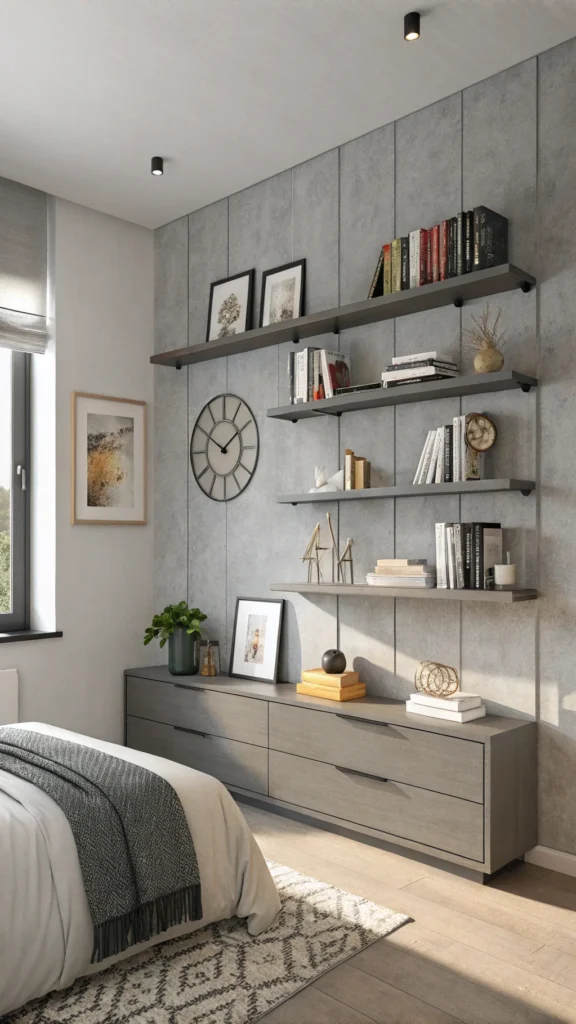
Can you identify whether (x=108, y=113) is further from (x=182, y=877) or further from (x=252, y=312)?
(x=182, y=877)

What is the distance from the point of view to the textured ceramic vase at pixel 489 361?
9.84 ft

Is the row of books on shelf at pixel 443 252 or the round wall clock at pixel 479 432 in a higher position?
the row of books on shelf at pixel 443 252

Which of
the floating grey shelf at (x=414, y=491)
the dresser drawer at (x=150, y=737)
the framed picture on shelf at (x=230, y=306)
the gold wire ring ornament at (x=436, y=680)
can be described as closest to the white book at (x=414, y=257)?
the floating grey shelf at (x=414, y=491)

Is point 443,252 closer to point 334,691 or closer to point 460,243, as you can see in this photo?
point 460,243

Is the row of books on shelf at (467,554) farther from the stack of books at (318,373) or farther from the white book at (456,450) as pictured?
the stack of books at (318,373)

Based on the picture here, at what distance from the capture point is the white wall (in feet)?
13.5

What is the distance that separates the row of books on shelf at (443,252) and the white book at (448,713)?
63.7 inches

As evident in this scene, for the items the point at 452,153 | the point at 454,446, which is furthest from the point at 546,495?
the point at 452,153

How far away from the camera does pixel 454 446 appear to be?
3068mm

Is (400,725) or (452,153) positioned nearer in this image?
(400,725)

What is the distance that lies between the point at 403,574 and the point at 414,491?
329 mm

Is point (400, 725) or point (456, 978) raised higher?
point (400, 725)

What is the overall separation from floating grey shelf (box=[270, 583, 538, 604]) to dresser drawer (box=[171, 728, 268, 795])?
72cm

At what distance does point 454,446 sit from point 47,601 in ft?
7.36
